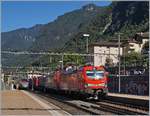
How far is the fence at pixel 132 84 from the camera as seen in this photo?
56.4m

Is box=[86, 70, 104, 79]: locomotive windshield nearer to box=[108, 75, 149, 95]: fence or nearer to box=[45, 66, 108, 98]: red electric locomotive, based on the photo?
box=[45, 66, 108, 98]: red electric locomotive

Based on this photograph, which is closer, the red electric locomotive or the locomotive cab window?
the red electric locomotive

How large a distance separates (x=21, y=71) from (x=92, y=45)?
3200 centimetres

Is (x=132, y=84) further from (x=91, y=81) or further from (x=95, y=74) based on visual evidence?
(x=91, y=81)

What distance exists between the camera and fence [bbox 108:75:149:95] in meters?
56.4

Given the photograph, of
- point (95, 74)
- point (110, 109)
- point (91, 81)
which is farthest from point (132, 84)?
point (110, 109)

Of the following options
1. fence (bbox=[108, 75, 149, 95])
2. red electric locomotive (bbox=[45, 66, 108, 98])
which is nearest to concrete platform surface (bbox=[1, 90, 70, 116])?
red electric locomotive (bbox=[45, 66, 108, 98])

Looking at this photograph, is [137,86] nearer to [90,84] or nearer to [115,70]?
[90,84]

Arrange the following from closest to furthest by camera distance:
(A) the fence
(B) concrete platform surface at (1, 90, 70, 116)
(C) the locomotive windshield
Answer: (B) concrete platform surface at (1, 90, 70, 116), (C) the locomotive windshield, (A) the fence

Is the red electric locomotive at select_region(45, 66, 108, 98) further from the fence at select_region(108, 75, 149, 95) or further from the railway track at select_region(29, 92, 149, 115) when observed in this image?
the fence at select_region(108, 75, 149, 95)

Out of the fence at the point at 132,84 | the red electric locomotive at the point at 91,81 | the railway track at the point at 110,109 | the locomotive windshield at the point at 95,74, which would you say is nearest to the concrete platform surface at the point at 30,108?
the railway track at the point at 110,109

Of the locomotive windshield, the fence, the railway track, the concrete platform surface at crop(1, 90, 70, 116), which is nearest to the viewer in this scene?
the railway track

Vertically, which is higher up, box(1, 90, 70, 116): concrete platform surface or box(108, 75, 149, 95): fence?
box(108, 75, 149, 95): fence

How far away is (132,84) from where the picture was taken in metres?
60.5
